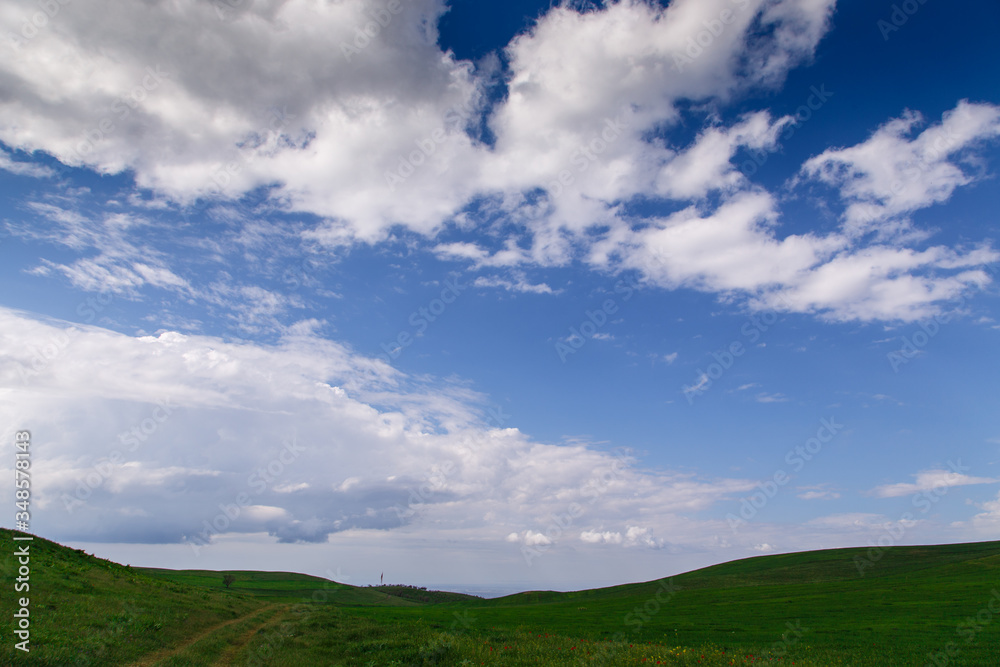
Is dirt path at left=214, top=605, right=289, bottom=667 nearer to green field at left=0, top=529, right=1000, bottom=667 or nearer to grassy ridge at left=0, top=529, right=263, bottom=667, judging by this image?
green field at left=0, top=529, right=1000, bottom=667

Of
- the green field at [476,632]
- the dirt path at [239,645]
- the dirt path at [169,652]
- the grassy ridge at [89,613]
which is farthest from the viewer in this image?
the dirt path at [239,645]

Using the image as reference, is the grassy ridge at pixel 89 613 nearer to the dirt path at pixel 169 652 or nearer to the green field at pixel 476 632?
the green field at pixel 476 632

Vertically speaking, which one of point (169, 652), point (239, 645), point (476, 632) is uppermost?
point (169, 652)

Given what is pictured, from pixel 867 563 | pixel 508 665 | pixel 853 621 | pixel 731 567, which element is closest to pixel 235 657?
pixel 508 665

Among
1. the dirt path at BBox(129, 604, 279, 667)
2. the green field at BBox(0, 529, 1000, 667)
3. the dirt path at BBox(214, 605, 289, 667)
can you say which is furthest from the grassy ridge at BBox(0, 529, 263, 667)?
the dirt path at BBox(214, 605, 289, 667)

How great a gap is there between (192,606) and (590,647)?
30.3 meters

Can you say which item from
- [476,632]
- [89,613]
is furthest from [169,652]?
[476,632]

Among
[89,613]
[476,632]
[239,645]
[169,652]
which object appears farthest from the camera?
[476,632]

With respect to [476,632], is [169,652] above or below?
above

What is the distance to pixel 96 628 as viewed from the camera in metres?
21.5

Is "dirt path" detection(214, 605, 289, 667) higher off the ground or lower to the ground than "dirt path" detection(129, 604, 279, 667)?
lower

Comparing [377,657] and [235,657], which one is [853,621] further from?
[235,657]

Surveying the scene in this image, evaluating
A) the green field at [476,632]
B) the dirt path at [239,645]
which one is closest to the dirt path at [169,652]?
the green field at [476,632]

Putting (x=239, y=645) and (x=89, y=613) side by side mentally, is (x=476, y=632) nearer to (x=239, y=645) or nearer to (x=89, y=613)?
(x=239, y=645)
